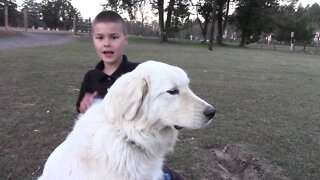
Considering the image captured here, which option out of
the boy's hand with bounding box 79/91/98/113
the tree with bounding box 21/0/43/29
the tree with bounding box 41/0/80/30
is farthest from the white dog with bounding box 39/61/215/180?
the tree with bounding box 41/0/80/30

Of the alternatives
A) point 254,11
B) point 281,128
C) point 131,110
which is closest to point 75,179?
point 131,110

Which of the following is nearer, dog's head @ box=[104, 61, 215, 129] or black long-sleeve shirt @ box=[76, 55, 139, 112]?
dog's head @ box=[104, 61, 215, 129]

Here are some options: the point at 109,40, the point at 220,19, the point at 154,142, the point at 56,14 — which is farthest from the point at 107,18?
the point at 56,14

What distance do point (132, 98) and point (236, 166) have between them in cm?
301

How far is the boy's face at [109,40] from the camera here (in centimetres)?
395

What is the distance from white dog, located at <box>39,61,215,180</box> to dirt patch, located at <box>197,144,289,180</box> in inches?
84.8

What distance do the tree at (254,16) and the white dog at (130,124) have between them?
4899cm

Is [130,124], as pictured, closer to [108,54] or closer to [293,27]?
[108,54]

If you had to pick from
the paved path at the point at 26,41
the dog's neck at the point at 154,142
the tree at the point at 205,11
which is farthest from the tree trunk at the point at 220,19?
the dog's neck at the point at 154,142

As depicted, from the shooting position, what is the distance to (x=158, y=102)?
2.87 meters

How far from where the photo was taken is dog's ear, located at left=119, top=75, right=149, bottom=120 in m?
2.79

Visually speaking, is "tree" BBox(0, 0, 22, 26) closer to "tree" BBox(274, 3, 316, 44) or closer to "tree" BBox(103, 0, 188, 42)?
"tree" BBox(103, 0, 188, 42)

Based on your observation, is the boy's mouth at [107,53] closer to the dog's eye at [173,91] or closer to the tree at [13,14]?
the dog's eye at [173,91]

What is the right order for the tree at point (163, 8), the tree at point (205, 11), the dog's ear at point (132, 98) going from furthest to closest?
the tree at point (205, 11)
the tree at point (163, 8)
the dog's ear at point (132, 98)
